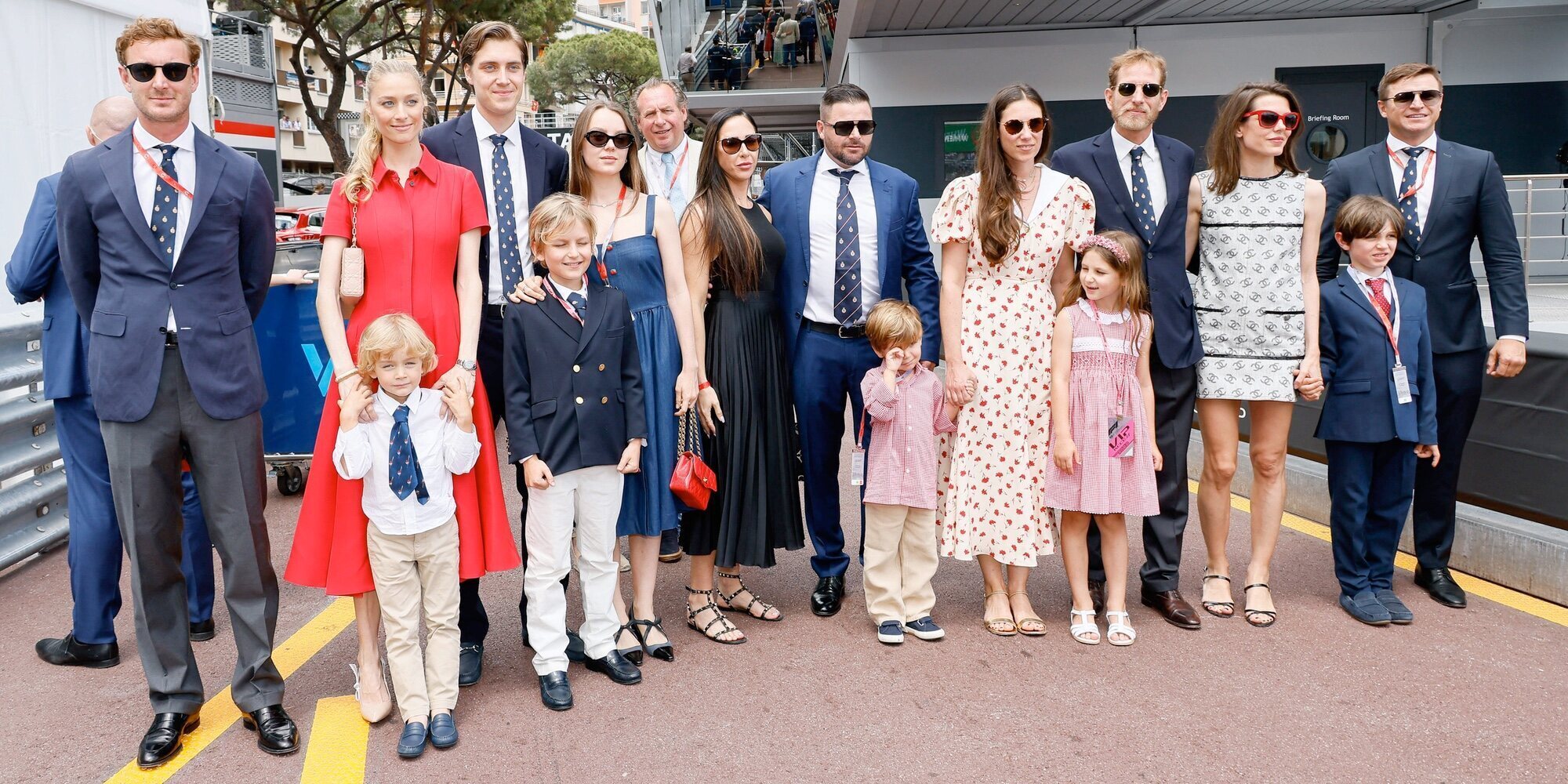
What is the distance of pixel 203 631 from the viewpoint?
4578 millimetres

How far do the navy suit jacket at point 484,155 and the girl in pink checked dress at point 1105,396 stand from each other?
2062mm

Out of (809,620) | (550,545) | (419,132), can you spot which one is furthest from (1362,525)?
(419,132)

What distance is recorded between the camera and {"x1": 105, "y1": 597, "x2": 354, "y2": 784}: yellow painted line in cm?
336

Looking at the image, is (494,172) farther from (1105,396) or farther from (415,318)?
(1105,396)

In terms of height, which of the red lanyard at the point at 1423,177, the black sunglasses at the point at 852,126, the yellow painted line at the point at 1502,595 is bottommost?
the yellow painted line at the point at 1502,595

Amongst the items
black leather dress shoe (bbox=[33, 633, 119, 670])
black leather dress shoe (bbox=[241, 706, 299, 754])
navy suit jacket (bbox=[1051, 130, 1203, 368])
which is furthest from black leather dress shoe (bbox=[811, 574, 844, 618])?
black leather dress shoe (bbox=[33, 633, 119, 670])

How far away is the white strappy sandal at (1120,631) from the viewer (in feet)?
14.0

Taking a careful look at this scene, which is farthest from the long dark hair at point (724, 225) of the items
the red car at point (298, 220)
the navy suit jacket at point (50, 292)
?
the red car at point (298, 220)

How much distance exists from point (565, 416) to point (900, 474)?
1332mm

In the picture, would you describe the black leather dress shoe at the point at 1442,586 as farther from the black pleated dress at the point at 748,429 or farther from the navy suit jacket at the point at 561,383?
the navy suit jacket at the point at 561,383

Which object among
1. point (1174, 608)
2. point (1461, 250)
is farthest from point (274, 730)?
point (1461, 250)

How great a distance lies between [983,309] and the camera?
4414mm

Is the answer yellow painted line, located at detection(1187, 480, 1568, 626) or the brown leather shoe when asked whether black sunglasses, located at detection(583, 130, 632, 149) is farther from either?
yellow painted line, located at detection(1187, 480, 1568, 626)

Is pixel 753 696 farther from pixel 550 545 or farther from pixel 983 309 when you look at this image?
pixel 983 309
